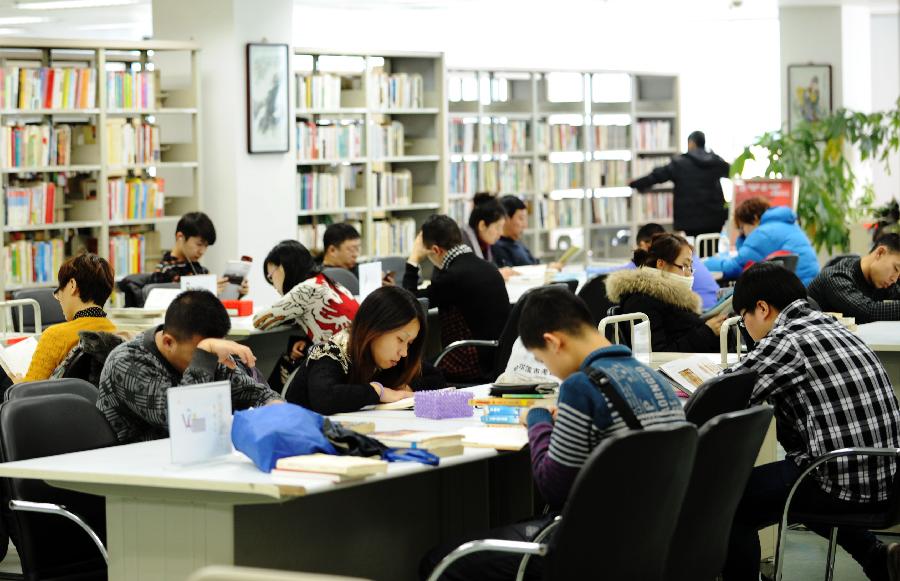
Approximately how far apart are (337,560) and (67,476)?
85 centimetres

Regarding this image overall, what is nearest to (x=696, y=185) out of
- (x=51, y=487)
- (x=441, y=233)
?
(x=441, y=233)

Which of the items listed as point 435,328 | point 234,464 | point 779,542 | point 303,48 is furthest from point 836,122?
point 234,464

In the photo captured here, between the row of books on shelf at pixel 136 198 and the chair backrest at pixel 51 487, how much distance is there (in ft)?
17.6

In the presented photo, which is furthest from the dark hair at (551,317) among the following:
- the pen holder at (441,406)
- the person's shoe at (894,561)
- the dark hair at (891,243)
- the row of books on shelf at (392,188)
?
the row of books on shelf at (392,188)

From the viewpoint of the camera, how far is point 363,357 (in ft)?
14.4

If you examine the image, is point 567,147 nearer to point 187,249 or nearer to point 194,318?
point 187,249

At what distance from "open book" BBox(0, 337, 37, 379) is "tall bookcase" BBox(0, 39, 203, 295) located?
3019 millimetres

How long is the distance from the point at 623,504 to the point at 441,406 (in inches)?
50.8

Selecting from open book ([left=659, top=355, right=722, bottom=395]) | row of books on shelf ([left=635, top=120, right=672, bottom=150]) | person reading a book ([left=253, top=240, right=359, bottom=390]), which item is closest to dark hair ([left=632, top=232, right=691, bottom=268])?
person reading a book ([left=253, top=240, right=359, bottom=390])

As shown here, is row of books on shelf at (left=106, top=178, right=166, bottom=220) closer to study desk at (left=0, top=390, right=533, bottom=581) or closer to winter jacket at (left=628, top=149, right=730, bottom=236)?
winter jacket at (left=628, top=149, right=730, bottom=236)

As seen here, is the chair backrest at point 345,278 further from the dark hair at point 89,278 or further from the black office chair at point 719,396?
the black office chair at point 719,396

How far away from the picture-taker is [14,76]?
8.52m

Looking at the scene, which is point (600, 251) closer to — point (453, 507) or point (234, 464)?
point (453, 507)

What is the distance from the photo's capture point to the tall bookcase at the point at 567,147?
1253cm
